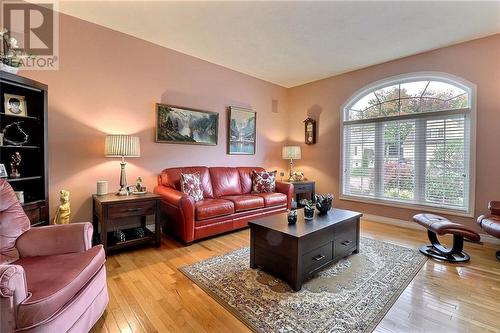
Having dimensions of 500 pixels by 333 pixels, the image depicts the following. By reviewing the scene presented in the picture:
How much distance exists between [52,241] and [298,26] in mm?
3349

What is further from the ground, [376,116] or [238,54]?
[238,54]

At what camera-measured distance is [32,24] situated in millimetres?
2662

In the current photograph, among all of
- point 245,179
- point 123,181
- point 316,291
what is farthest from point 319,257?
point 123,181

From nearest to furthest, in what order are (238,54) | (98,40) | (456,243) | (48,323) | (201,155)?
(48,323) → (456,243) → (98,40) → (238,54) → (201,155)

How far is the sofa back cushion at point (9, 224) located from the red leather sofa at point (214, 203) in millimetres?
1473

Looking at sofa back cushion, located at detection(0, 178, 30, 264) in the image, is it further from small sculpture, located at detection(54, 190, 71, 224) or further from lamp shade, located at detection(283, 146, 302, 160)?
lamp shade, located at detection(283, 146, 302, 160)

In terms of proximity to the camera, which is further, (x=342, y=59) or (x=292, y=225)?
(x=342, y=59)

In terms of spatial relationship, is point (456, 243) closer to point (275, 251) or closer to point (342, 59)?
point (275, 251)

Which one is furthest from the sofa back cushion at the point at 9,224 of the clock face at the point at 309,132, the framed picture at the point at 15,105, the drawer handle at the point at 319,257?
the clock face at the point at 309,132

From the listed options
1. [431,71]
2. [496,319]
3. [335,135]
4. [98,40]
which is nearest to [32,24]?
[98,40]

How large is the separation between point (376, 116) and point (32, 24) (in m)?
5.11

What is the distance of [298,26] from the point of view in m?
2.98

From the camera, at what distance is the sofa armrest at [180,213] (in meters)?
2.94

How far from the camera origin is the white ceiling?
261 cm
